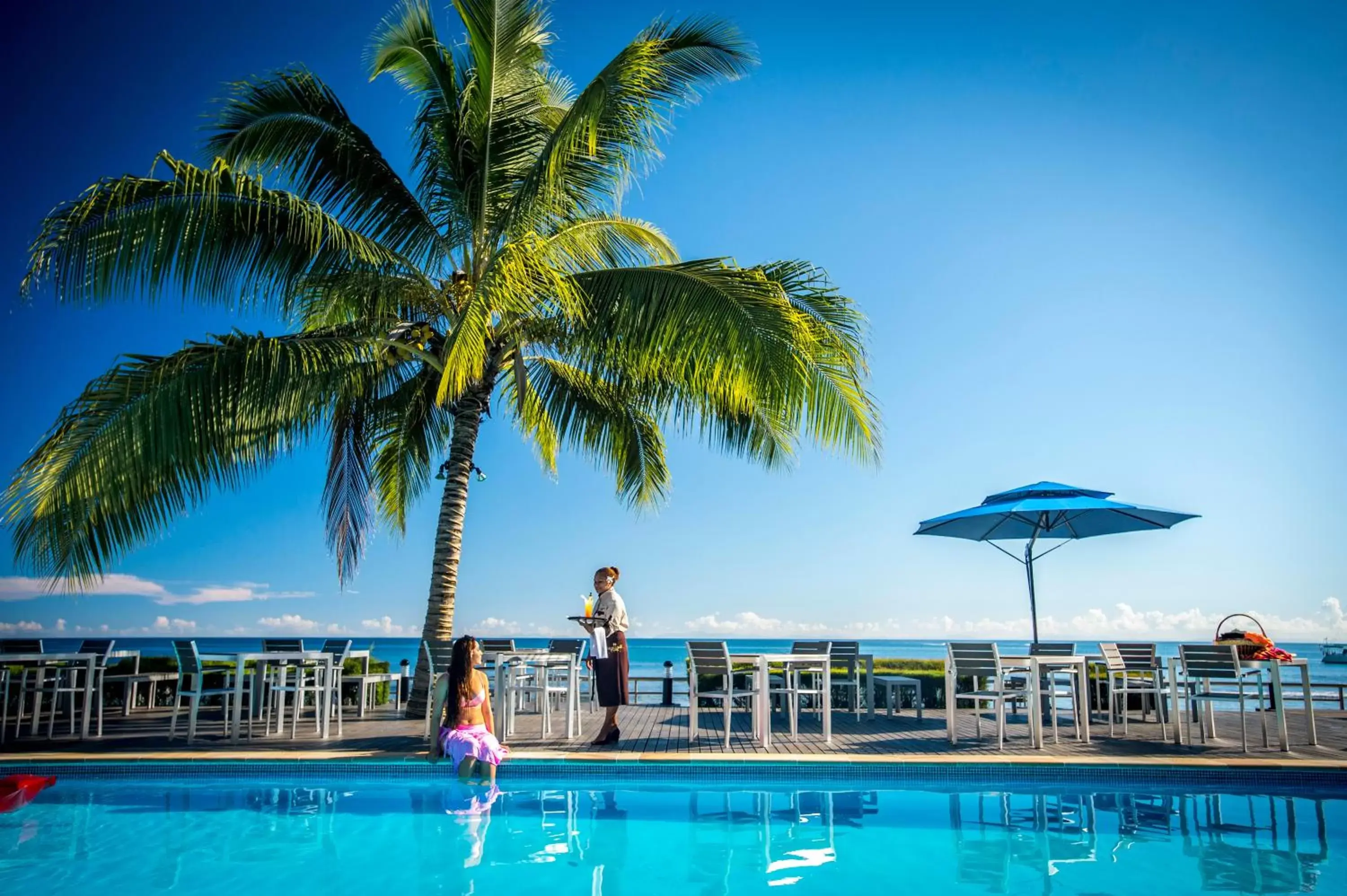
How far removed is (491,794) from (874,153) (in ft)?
39.9

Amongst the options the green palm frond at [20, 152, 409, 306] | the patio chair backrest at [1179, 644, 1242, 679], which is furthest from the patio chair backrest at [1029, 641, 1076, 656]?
the green palm frond at [20, 152, 409, 306]

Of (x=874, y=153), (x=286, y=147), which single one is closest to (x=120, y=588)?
(x=286, y=147)

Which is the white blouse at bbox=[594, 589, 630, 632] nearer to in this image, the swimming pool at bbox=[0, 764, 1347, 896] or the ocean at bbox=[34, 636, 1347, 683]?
the swimming pool at bbox=[0, 764, 1347, 896]

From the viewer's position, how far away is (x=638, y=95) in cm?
830

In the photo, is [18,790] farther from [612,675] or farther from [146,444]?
[612,675]

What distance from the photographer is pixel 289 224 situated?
8078 millimetres

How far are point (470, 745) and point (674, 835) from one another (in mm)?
1896

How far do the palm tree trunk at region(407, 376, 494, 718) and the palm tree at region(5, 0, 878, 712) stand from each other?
0.03 metres

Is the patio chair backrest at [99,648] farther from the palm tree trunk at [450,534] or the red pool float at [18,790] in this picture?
the palm tree trunk at [450,534]

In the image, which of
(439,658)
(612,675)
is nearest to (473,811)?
(612,675)

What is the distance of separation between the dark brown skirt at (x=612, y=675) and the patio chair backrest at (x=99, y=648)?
5.23 metres

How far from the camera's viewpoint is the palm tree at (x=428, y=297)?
7.02 metres

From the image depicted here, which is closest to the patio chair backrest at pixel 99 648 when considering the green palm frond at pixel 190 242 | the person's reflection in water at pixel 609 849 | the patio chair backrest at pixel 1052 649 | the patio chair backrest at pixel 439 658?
the patio chair backrest at pixel 439 658

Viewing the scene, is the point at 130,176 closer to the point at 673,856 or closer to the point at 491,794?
the point at 491,794
